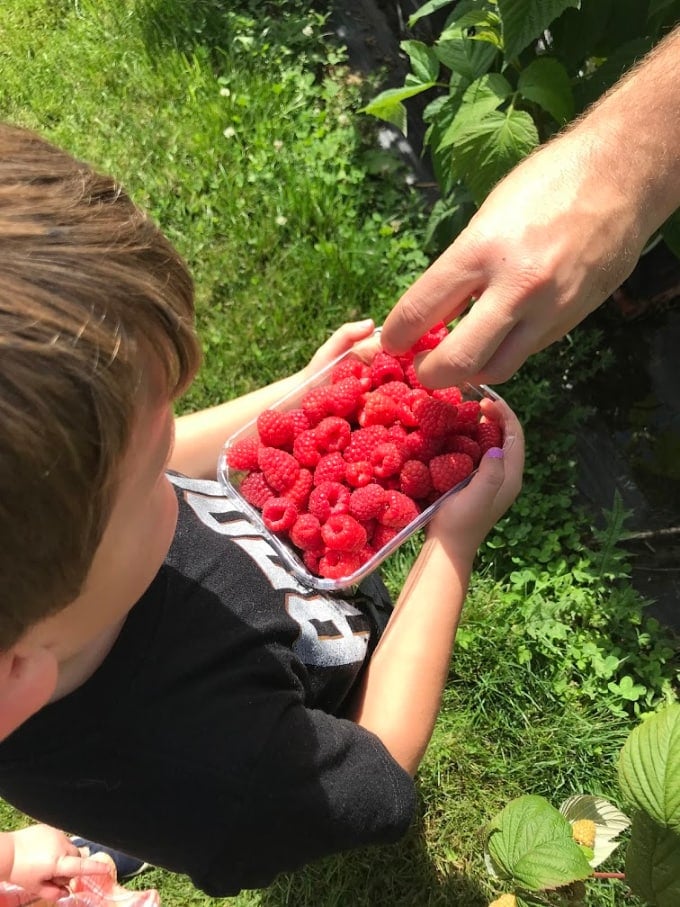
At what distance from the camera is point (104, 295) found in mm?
666

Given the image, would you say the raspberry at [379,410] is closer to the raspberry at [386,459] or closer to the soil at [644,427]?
the raspberry at [386,459]

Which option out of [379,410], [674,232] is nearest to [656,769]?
[379,410]

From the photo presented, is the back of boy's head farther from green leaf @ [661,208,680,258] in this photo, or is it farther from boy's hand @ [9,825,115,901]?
green leaf @ [661,208,680,258]

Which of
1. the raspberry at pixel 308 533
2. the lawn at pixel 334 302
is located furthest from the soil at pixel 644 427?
the raspberry at pixel 308 533

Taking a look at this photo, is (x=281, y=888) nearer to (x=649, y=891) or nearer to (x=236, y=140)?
(x=649, y=891)

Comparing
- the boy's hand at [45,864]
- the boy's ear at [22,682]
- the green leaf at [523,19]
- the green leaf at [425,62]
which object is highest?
the green leaf at [523,19]

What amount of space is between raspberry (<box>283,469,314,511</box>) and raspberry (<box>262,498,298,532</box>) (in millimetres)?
11

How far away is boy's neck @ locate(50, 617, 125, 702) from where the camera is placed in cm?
91

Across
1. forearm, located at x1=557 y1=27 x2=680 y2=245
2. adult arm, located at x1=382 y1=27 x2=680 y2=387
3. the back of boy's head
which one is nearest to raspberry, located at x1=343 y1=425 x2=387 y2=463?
adult arm, located at x1=382 y1=27 x2=680 y2=387

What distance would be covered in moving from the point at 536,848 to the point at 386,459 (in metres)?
0.63

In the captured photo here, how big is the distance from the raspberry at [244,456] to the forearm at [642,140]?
2.36 feet

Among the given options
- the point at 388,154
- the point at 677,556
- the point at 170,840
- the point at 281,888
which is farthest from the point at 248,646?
the point at 388,154

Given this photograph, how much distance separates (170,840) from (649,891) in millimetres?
625

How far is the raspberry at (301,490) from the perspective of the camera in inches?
52.6
